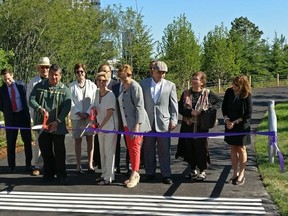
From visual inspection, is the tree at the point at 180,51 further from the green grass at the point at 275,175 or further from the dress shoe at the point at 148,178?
the dress shoe at the point at 148,178

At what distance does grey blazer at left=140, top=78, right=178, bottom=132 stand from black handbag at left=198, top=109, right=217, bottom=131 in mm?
453

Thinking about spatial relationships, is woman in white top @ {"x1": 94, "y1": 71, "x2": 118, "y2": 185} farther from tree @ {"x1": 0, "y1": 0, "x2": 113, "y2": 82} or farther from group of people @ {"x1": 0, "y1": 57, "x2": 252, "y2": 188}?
tree @ {"x1": 0, "y1": 0, "x2": 113, "y2": 82}

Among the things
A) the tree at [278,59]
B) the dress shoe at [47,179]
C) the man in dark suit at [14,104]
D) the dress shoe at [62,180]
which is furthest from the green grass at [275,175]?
the tree at [278,59]

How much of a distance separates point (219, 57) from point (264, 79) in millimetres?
9497

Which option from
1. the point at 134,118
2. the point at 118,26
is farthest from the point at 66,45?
the point at 134,118

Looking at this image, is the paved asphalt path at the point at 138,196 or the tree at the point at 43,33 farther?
the tree at the point at 43,33

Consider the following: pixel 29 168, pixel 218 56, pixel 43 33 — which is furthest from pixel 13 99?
pixel 218 56

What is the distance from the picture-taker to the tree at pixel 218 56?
3975cm

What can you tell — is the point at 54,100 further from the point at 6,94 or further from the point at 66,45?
the point at 66,45

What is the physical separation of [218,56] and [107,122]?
3337cm

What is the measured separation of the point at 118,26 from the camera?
1089 inches

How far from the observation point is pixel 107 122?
24.5 ft

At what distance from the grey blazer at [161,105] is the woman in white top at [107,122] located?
529 mm

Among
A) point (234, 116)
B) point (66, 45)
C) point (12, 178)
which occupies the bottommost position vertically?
point (12, 178)
